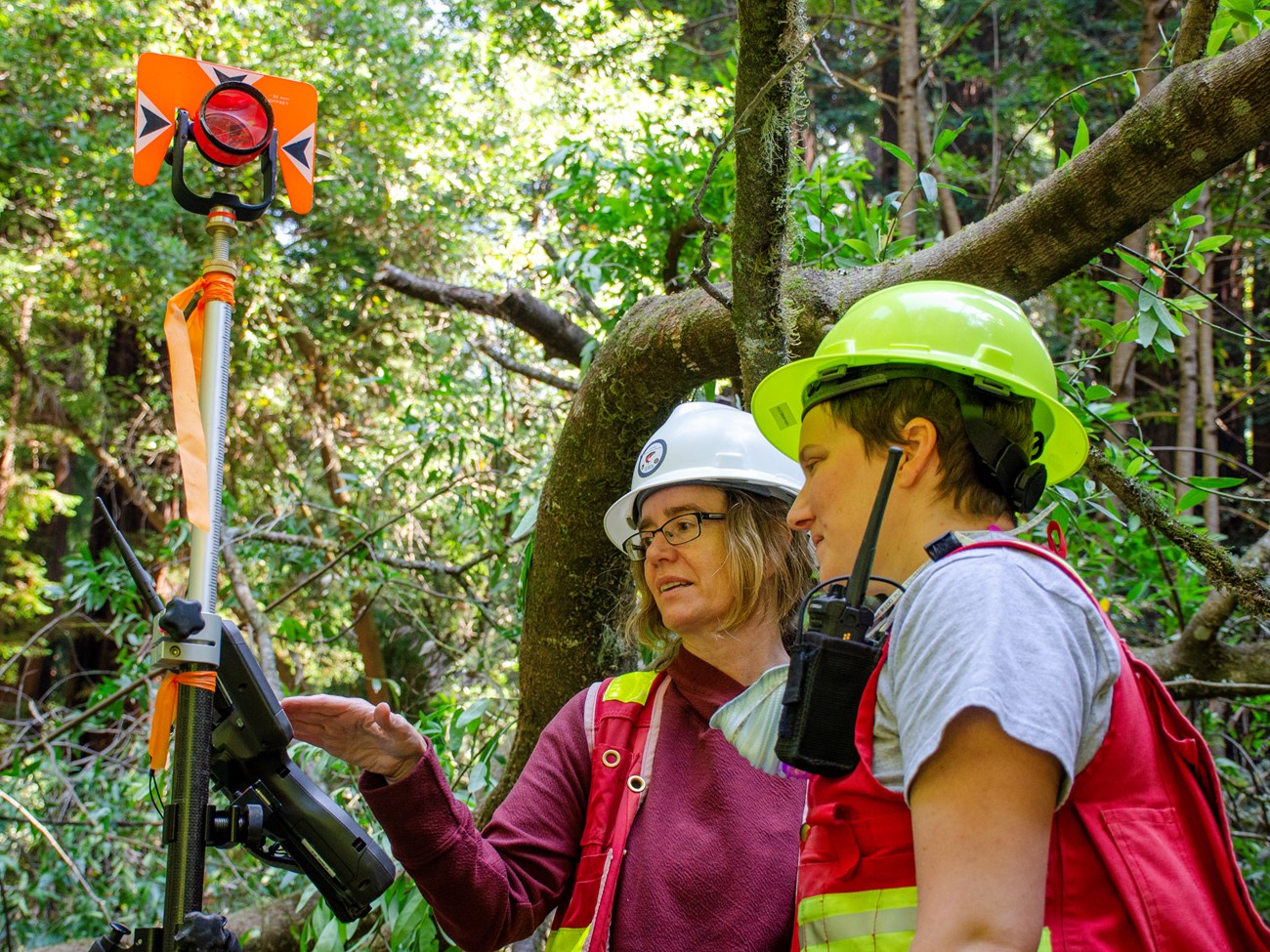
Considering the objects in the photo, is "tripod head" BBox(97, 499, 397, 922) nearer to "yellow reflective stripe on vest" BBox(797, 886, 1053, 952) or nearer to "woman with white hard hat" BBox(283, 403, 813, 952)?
"woman with white hard hat" BBox(283, 403, 813, 952)

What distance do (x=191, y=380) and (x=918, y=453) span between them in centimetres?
100

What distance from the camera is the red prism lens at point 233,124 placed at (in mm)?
1644

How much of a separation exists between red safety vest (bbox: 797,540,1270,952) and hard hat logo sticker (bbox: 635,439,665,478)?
3.70 ft

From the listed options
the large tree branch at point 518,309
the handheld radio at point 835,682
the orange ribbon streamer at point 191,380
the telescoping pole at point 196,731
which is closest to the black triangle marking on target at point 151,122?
the orange ribbon streamer at point 191,380

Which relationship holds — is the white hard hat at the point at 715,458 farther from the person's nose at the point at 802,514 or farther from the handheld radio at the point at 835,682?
the handheld radio at the point at 835,682

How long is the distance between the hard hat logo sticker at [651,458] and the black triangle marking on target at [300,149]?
0.86m

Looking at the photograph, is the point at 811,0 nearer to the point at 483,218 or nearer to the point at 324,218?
the point at 483,218

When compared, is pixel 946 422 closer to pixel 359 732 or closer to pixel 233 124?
pixel 359 732

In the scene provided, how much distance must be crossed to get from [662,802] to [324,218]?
8.34m

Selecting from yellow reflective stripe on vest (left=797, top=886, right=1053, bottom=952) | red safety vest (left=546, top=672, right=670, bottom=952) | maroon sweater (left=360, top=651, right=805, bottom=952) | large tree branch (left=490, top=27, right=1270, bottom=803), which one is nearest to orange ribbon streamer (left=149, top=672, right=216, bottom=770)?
maroon sweater (left=360, top=651, right=805, bottom=952)

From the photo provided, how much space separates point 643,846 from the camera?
179cm

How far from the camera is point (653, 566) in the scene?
211 cm

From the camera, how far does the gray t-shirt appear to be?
2.90 ft

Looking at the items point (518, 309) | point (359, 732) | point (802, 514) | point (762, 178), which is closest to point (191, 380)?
point (359, 732)
